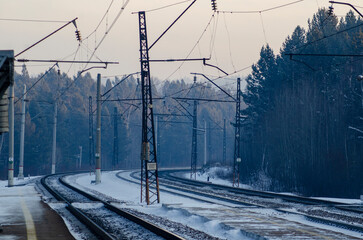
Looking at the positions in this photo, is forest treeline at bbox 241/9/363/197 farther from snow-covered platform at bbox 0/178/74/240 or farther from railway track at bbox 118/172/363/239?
snow-covered platform at bbox 0/178/74/240

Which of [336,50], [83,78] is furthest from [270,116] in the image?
[83,78]

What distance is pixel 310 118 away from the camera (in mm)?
60062

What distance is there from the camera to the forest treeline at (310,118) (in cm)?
4831

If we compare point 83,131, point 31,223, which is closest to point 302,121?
point 31,223

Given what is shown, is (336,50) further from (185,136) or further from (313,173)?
(185,136)

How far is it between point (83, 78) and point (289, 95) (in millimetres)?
107026

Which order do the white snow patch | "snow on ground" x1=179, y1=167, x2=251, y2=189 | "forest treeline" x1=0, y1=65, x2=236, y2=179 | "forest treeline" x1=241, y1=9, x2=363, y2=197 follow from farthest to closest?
"forest treeline" x1=0, y1=65, x2=236, y2=179 → "snow on ground" x1=179, y1=167, x2=251, y2=189 → "forest treeline" x1=241, y1=9, x2=363, y2=197 → the white snow patch

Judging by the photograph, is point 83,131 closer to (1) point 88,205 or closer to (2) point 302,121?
(2) point 302,121

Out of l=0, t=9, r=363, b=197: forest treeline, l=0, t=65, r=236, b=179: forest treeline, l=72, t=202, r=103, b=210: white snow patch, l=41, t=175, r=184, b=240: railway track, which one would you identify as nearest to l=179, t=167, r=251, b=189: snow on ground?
l=0, t=9, r=363, b=197: forest treeline

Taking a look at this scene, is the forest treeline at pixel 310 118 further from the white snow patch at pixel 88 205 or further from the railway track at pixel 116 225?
the railway track at pixel 116 225

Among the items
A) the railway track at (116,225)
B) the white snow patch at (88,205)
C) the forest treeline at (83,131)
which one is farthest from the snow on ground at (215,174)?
the railway track at (116,225)

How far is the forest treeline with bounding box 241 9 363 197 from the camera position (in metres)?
48.3

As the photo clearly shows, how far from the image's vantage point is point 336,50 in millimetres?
66438

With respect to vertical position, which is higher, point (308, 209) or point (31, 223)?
point (31, 223)
